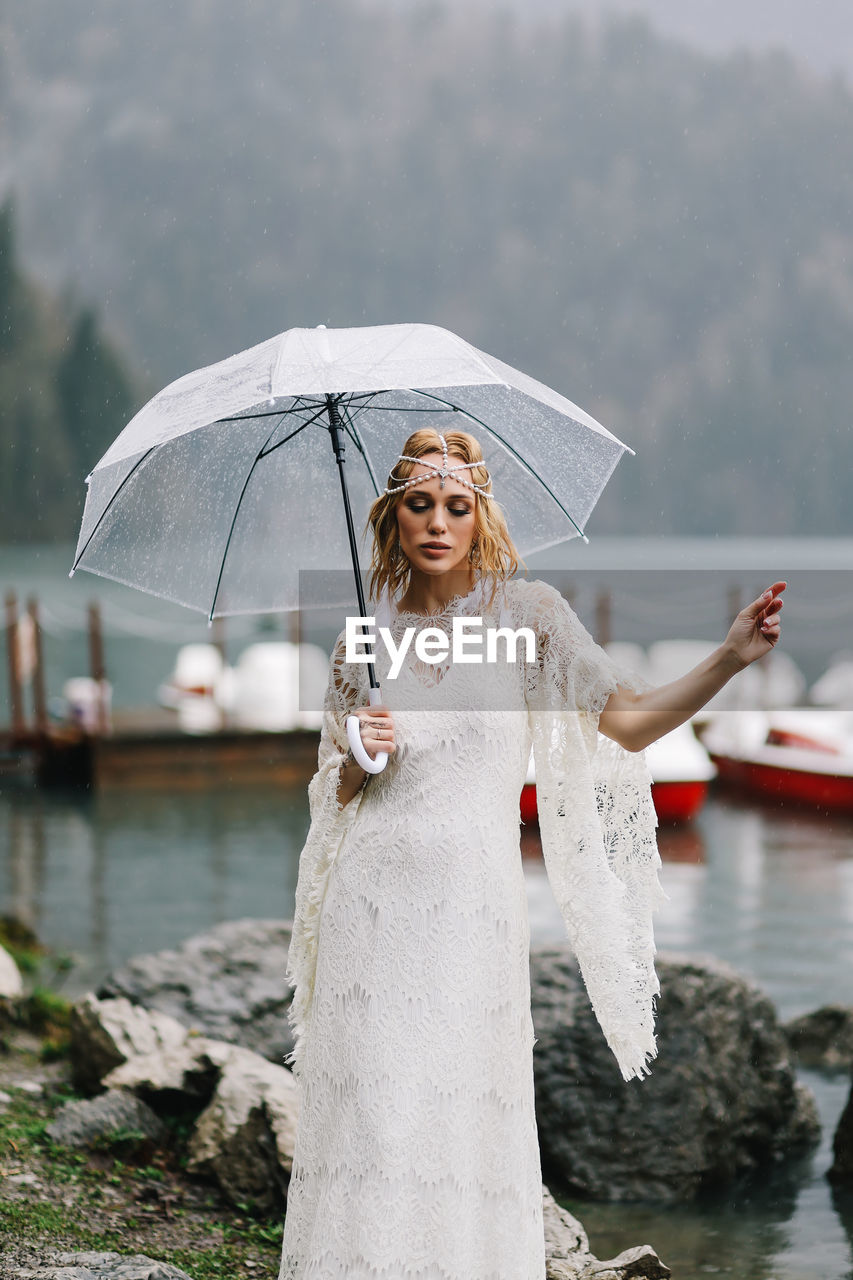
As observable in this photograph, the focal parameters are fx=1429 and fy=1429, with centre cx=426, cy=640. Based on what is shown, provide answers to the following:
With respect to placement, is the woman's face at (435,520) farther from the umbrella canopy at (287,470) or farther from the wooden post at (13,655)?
the wooden post at (13,655)

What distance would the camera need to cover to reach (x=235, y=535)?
3281mm

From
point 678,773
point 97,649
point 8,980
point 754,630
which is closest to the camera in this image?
point 754,630

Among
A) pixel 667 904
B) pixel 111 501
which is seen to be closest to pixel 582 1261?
pixel 111 501

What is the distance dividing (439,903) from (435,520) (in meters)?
0.67

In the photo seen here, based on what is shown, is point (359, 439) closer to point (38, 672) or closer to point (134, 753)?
point (38, 672)

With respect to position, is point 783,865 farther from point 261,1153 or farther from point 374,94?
point 374,94

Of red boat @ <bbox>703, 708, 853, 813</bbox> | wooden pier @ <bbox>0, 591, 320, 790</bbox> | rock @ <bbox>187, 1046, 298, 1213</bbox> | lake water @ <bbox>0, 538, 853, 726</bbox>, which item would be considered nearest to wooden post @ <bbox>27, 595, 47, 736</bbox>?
wooden pier @ <bbox>0, 591, 320, 790</bbox>

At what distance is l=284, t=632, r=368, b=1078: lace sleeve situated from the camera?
8.76ft

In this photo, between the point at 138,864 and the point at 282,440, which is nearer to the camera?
the point at 282,440

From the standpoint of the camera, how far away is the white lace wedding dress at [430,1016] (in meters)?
2.46

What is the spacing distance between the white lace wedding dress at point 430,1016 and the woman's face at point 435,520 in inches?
6.7

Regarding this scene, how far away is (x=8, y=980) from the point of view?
5703 mm

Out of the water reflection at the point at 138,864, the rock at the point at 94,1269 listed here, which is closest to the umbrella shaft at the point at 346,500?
the rock at the point at 94,1269

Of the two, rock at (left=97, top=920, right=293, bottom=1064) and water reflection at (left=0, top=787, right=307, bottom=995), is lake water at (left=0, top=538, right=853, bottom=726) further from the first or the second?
rock at (left=97, top=920, right=293, bottom=1064)
